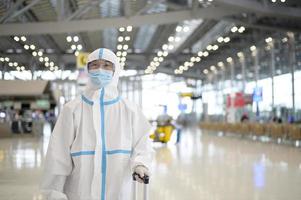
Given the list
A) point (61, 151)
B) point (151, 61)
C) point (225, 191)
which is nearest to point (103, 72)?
point (61, 151)

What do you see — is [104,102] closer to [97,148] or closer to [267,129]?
[97,148]

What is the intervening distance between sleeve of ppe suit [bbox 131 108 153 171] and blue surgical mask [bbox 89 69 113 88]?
0.87 ft

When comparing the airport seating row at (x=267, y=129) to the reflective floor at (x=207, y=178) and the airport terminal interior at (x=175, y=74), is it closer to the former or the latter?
the airport terminal interior at (x=175, y=74)

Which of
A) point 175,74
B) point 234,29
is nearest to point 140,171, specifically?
point 234,29

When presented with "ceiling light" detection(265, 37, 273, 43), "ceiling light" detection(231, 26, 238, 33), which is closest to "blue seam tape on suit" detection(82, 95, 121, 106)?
"ceiling light" detection(231, 26, 238, 33)

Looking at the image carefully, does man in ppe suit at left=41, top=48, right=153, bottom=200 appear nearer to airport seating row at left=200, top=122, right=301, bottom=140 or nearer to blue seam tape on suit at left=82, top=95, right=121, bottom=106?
blue seam tape on suit at left=82, top=95, right=121, bottom=106

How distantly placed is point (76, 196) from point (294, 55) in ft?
91.7

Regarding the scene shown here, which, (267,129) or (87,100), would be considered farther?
(267,129)

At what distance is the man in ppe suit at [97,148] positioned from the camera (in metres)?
3.04

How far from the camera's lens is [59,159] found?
305cm

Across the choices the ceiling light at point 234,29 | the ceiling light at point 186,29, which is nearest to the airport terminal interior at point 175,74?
the ceiling light at point 234,29

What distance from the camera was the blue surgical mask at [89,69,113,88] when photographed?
3.21 meters

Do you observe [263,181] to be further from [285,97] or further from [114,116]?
[285,97]

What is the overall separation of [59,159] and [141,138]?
52cm
